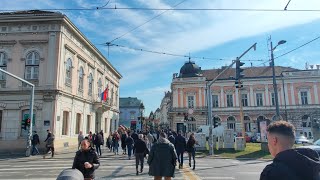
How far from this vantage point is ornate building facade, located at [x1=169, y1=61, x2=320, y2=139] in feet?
195

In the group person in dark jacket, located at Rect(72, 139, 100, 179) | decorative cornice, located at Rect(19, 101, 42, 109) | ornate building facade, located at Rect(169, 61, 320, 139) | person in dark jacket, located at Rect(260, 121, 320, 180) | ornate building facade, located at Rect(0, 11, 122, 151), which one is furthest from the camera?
ornate building facade, located at Rect(169, 61, 320, 139)

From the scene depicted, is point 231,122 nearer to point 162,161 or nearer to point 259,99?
point 259,99

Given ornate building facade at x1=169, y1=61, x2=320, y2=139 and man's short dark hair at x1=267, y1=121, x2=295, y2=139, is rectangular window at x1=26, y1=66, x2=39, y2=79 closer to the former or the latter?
man's short dark hair at x1=267, y1=121, x2=295, y2=139

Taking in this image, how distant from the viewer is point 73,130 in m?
29.2

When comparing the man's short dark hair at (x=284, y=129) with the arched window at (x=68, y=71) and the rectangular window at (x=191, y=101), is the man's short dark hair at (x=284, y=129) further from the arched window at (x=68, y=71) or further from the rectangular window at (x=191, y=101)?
the rectangular window at (x=191, y=101)

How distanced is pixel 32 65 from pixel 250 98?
4813 centimetres

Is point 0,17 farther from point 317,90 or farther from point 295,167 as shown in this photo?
point 317,90

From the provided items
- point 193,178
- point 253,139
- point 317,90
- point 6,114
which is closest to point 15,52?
point 6,114

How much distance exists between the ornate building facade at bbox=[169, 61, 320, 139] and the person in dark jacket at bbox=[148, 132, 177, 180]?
1984 inches

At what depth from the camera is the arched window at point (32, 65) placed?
25.8 meters

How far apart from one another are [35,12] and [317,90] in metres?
55.7

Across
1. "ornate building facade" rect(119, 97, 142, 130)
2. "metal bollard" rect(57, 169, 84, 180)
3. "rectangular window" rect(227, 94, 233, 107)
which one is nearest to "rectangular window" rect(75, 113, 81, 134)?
"metal bollard" rect(57, 169, 84, 180)

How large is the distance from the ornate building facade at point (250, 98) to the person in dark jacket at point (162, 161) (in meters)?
50.4

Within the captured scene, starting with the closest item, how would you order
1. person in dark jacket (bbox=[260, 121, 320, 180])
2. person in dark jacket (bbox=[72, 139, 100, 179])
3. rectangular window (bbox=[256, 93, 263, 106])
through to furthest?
person in dark jacket (bbox=[260, 121, 320, 180])
person in dark jacket (bbox=[72, 139, 100, 179])
rectangular window (bbox=[256, 93, 263, 106])
